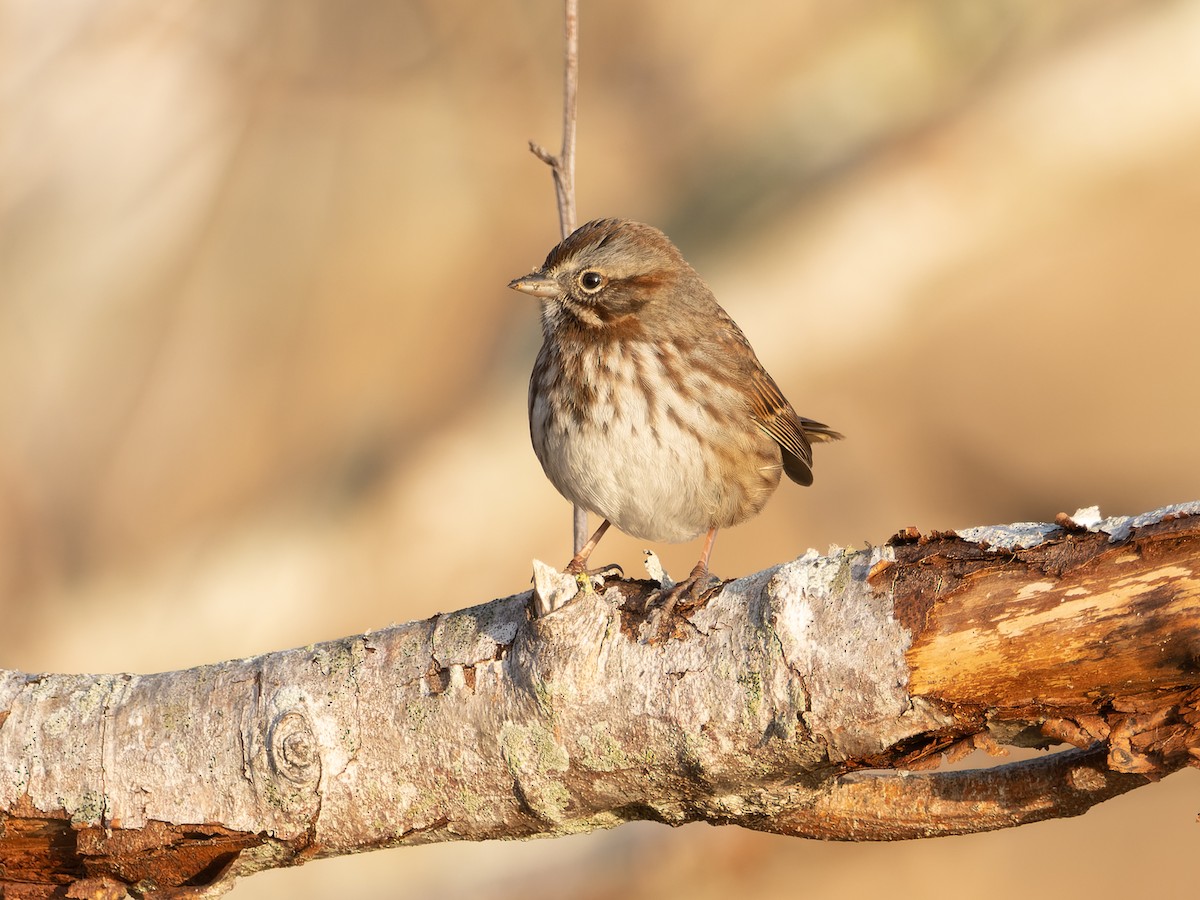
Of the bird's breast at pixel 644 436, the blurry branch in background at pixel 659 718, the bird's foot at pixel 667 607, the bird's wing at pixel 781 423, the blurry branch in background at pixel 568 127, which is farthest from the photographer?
the bird's wing at pixel 781 423

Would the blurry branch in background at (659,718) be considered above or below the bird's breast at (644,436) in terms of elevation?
below

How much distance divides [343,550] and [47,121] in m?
3.09

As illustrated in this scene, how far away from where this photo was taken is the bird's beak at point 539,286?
4.86 metres

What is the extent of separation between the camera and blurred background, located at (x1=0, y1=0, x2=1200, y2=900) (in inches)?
256

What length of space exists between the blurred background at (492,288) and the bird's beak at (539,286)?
1.97m

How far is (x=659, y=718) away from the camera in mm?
3051

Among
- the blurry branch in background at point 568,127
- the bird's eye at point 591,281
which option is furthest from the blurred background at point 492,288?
the blurry branch in background at point 568,127

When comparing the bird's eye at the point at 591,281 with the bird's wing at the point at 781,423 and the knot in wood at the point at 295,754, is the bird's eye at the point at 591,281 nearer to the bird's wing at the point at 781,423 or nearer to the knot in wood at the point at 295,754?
the bird's wing at the point at 781,423

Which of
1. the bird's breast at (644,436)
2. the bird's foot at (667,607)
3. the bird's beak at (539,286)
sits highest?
the bird's beak at (539,286)

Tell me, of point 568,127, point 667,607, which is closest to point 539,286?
point 568,127

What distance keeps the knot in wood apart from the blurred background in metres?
3.60

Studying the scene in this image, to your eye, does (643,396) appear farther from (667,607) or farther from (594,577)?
(667,607)

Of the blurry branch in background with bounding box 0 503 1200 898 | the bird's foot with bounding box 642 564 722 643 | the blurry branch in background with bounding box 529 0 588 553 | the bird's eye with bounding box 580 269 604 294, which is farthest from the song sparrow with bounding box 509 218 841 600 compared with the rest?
the bird's foot with bounding box 642 564 722 643

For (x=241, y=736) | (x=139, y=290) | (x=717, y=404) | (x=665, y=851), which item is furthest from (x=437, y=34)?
(x=241, y=736)
